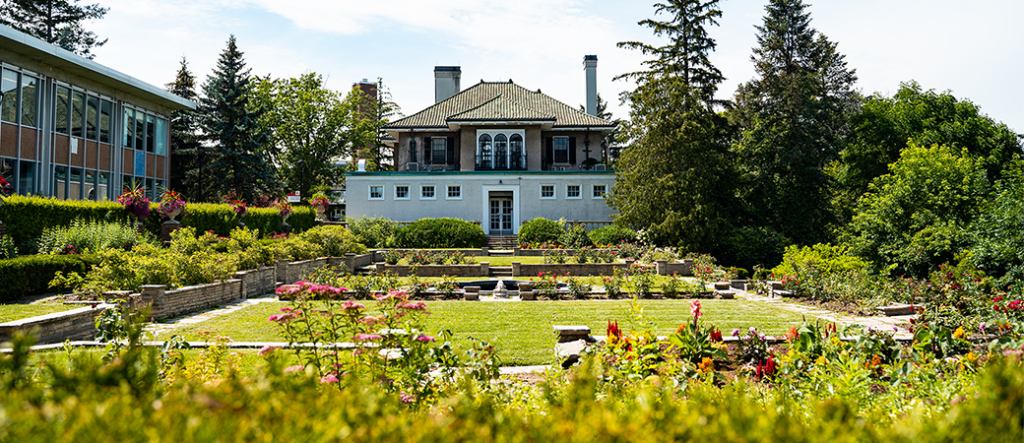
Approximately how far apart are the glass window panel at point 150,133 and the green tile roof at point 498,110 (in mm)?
12396

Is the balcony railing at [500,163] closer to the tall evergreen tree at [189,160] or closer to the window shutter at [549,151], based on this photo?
the window shutter at [549,151]

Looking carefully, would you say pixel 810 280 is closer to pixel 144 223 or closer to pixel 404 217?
pixel 144 223

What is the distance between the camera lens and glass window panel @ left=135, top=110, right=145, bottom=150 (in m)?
25.2

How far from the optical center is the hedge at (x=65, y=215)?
1238 centimetres

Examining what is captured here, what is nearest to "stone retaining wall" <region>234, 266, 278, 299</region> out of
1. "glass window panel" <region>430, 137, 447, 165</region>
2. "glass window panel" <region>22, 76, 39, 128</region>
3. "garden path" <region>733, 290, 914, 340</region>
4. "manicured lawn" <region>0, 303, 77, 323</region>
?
"manicured lawn" <region>0, 303, 77, 323</region>

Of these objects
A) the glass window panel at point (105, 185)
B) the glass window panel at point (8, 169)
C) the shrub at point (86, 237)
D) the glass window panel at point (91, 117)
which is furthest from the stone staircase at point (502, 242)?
the glass window panel at point (8, 169)

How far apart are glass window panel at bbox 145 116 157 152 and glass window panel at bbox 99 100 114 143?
2.43 metres

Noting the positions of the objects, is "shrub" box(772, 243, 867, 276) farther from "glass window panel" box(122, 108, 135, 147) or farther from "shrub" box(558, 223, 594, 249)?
"glass window panel" box(122, 108, 135, 147)

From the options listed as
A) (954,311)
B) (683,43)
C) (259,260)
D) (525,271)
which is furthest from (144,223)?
(683,43)

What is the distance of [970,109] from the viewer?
26625 mm

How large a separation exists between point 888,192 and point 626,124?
10.7 metres

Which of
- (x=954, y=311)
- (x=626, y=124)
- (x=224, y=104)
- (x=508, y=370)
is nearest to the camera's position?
(x=508, y=370)

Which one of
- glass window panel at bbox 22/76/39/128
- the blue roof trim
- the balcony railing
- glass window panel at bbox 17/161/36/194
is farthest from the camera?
the balcony railing

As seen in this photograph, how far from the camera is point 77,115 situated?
70.6ft
